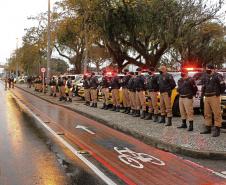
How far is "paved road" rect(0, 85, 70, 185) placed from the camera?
799cm

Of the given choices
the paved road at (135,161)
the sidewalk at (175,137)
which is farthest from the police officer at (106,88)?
the paved road at (135,161)

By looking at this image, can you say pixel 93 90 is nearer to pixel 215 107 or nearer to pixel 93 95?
pixel 93 95

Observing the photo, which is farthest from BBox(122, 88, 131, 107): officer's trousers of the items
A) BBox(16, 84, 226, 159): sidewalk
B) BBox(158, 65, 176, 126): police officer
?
BBox(158, 65, 176, 126): police officer

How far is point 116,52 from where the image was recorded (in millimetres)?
35969

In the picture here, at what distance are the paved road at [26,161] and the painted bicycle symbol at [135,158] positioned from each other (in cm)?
146

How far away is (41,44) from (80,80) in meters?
23.0

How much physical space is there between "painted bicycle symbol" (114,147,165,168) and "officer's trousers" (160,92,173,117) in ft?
13.8

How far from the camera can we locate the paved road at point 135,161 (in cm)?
833

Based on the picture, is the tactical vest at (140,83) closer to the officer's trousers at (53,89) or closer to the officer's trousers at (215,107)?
the officer's trousers at (215,107)

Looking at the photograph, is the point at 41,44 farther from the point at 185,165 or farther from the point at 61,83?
the point at 185,165

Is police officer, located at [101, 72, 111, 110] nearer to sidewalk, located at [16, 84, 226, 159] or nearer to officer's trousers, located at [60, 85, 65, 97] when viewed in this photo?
sidewalk, located at [16, 84, 226, 159]

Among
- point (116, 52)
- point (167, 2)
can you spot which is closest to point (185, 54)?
point (116, 52)

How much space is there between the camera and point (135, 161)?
389 inches

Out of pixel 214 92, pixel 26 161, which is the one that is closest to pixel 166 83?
→ pixel 214 92
